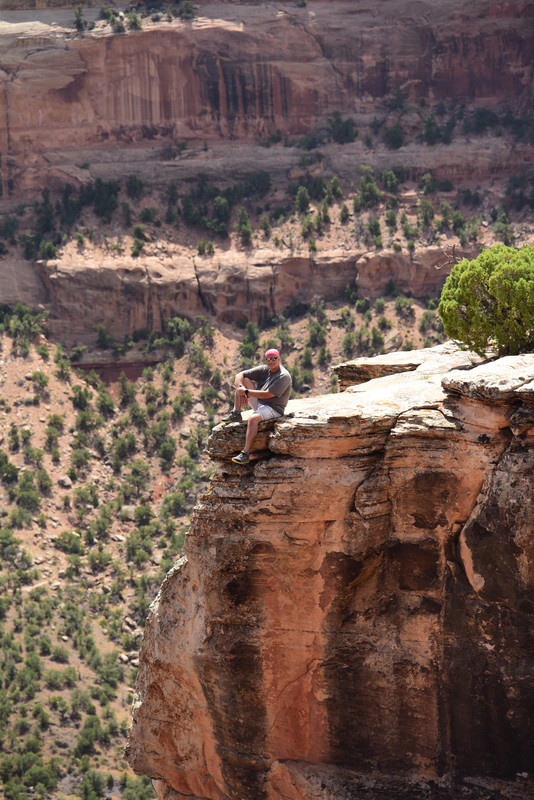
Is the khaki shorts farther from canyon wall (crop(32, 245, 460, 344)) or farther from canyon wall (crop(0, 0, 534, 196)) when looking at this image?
canyon wall (crop(0, 0, 534, 196))

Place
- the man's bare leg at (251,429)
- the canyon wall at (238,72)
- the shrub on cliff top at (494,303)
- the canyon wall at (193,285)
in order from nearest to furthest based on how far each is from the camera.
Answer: the man's bare leg at (251,429), the shrub on cliff top at (494,303), the canyon wall at (193,285), the canyon wall at (238,72)

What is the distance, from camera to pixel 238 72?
104 metres

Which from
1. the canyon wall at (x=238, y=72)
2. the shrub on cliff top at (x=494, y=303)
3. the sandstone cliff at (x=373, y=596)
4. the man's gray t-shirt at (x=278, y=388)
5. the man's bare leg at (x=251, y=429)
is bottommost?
the sandstone cliff at (x=373, y=596)

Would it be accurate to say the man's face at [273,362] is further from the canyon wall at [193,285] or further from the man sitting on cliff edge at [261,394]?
the canyon wall at [193,285]

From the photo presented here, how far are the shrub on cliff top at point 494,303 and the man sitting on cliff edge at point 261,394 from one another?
5.24m

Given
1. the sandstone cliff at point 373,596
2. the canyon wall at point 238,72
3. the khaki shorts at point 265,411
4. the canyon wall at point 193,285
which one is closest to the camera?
the sandstone cliff at point 373,596

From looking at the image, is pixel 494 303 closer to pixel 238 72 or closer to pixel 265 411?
pixel 265 411

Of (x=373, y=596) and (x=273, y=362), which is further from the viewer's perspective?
(x=273, y=362)

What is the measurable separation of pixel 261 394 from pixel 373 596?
465 cm

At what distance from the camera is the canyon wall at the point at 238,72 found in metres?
102

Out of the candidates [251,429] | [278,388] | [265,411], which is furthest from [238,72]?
[251,429]

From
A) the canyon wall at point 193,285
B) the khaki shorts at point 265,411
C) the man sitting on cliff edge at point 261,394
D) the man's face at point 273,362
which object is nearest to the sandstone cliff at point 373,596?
the khaki shorts at point 265,411

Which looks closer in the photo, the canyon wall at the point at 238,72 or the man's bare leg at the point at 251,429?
the man's bare leg at the point at 251,429

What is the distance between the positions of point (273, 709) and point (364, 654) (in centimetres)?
236
